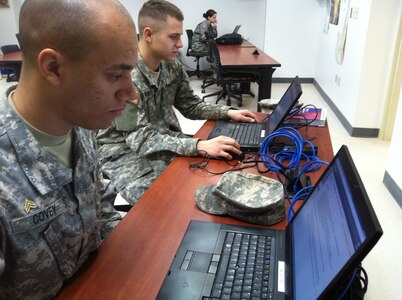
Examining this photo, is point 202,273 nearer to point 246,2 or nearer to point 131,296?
point 131,296

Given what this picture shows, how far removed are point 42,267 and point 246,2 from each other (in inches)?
275

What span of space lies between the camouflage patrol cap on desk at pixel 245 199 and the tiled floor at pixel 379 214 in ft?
1.04

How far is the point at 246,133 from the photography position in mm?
1587

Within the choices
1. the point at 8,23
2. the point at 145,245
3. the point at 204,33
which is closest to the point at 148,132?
the point at 145,245

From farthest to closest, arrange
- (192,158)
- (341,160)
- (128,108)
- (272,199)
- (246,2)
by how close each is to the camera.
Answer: (246,2)
(128,108)
(192,158)
(272,199)
(341,160)

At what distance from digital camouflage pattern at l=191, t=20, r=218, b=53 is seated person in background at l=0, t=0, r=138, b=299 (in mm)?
5478

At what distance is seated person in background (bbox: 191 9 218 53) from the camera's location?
6023mm

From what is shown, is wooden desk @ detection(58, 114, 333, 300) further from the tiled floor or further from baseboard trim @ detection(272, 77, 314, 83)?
baseboard trim @ detection(272, 77, 314, 83)

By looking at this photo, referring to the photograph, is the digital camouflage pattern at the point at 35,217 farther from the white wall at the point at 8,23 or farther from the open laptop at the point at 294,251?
the white wall at the point at 8,23

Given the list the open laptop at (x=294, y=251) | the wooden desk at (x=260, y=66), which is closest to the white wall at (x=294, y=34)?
the wooden desk at (x=260, y=66)

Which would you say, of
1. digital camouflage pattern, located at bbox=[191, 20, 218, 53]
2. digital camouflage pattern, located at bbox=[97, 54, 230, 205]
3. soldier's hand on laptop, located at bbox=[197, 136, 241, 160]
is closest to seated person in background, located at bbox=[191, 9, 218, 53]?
digital camouflage pattern, located at bbox=[191, 20, 218, 53]

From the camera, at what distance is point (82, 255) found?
0.86 metres

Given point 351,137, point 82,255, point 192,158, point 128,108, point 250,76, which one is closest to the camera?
point 82,255

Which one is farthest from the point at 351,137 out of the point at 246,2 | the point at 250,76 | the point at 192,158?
the point at 246,2
